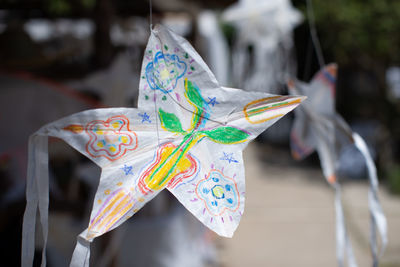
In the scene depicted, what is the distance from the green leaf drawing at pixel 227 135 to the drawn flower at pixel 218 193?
0.08 meters

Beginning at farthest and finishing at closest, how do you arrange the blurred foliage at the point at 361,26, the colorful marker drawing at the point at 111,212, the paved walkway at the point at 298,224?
the blurred foliage at the point at 361,26
the paved walkway at the point at 298,224
the colorful marker drawing at the point at 111,212

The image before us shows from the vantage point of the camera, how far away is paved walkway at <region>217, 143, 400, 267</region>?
343 cm

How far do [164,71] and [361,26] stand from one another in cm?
461

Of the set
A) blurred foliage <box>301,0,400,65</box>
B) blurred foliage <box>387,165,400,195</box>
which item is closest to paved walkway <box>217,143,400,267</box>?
blurred foliage <box>387,165,400,195</box>

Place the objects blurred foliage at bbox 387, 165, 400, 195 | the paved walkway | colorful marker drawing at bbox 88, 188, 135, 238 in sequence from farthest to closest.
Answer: blurred foliage at bbox 387, 165, 400, 195 → the paved walkway → colorful marker drawing at bbox 88, 188, 135, 238

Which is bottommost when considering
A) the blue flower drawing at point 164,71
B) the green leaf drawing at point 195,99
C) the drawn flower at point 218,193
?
the drawn flower at point 218,193

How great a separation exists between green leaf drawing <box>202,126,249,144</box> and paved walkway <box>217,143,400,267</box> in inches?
105

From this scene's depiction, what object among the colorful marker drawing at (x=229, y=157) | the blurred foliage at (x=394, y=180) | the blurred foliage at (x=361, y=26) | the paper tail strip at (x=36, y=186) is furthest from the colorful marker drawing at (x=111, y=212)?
the blurred foliage at (x=394, y=180)

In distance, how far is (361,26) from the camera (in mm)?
4832

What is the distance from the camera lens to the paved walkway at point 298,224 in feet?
11.2

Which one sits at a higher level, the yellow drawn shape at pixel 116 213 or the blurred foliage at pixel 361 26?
the blurred foliage at pixel 361 26

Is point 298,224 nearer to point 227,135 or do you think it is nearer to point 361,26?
point 361,26

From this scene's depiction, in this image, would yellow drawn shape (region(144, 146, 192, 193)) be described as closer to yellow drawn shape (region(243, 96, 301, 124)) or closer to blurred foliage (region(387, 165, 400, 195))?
yellow drawn shape (region(243, 96, 301, 124))

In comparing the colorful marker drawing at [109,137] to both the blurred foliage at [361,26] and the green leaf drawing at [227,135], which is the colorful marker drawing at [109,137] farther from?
the blurred foliage at [361,26]
